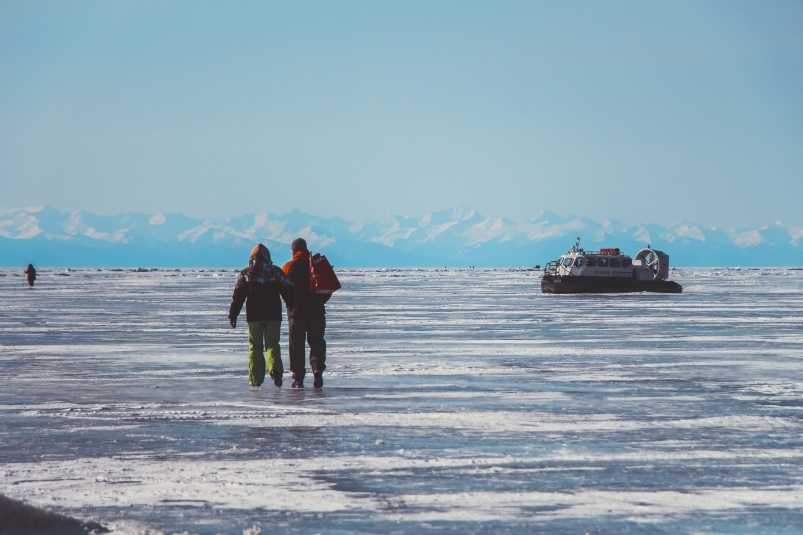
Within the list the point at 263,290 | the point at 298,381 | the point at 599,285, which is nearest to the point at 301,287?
the point at 263,290

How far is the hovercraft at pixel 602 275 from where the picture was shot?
49125mm

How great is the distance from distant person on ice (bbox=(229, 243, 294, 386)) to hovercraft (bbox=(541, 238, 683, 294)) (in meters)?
38.7

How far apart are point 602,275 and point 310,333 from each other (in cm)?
4077

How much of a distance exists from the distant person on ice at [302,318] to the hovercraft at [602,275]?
1506 inches

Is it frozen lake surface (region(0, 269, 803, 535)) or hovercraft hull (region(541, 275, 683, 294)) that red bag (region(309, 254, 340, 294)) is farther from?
hovercraft hull (region(541, 275, 683, 294))

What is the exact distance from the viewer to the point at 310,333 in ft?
38.1

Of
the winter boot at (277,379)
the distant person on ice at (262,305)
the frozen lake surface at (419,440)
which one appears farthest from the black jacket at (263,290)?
the frozen lake surface at (419,440)

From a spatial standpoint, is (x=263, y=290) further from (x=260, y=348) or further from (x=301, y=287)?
(x=260, y=348)

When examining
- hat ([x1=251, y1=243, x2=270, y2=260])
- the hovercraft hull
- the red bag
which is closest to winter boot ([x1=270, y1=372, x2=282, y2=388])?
the red bag

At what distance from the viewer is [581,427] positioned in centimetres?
841

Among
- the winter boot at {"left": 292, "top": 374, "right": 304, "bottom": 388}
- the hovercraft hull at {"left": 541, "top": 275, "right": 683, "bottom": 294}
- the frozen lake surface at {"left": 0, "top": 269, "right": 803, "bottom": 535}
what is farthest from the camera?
the hovercraft hull at {"left": 541, "top": 275, "right": 683, "bottom": 294}

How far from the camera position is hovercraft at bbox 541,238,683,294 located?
49125 millimetres

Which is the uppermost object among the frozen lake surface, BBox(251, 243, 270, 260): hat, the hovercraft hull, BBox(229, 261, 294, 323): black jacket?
BBox(251, 243, 270, 260): hat

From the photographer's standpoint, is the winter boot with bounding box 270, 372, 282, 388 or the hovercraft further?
the hovercraft
